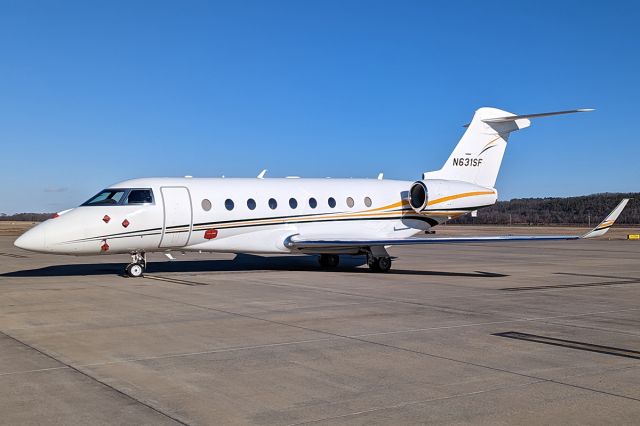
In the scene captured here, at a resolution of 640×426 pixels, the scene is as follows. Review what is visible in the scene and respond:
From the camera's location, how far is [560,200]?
125 meters

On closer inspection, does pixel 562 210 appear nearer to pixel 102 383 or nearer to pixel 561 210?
pixel 561 210

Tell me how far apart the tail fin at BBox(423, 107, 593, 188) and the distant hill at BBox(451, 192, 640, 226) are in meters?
77.3

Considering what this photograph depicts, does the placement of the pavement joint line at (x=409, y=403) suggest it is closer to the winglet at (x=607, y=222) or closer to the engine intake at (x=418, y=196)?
the winglet at (x=607, y=222)

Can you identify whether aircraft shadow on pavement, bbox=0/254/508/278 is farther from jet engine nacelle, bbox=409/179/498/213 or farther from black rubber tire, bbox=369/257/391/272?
jet engine nacelle, bbox=409/179/498/213

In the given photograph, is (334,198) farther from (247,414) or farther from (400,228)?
(247,414)

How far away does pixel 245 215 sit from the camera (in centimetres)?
1822

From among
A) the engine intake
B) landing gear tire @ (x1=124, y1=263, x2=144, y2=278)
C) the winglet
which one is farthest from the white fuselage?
the winglet

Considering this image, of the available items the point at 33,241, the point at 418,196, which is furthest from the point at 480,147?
the point at 33,241

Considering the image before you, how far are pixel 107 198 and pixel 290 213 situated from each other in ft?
16.5

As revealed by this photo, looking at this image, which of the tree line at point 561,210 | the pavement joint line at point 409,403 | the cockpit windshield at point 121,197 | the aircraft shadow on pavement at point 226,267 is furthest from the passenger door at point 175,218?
the tree line at point 561,210

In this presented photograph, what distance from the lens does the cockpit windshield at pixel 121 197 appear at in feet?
54.2

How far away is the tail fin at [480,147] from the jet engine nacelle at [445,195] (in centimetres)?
45

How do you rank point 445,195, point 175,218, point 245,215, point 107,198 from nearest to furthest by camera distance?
point 107,198 < point 175,218 < point 245,215 < point 445,195

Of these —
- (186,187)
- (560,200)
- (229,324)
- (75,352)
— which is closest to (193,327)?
(229,324)
